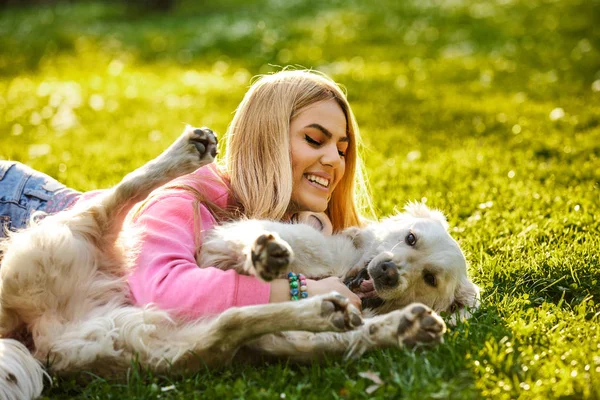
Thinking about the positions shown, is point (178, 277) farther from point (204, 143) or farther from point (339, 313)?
point (339, 313)

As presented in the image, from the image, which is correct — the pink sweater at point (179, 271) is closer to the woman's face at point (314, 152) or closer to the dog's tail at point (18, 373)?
the dog's tail at point (18, 373)

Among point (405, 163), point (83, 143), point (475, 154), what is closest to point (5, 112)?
point (83, 143)

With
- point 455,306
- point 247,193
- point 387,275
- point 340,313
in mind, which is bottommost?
point 455,306

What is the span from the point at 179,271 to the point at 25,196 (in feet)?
5.51

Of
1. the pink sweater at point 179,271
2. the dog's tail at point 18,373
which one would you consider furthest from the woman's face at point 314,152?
the dog's tail at point 18,373

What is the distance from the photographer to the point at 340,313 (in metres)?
2.45

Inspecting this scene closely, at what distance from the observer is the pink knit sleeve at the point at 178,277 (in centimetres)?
276

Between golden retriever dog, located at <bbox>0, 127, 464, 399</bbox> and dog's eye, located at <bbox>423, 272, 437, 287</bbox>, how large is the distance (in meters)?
0.64

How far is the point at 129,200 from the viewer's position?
302 cm

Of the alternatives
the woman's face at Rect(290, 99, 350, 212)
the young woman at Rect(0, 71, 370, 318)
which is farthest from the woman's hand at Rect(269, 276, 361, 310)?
the woman's face at Rect(290, 99, 350, 212)

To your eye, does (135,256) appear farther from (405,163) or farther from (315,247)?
(405,163)

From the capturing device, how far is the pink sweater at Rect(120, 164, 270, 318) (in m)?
2.76

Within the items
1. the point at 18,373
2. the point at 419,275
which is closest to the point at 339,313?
the point at 419,275

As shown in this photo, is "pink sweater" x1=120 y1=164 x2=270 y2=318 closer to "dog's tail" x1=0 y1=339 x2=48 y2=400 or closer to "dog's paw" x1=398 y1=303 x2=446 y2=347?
"dog's tail" x1=0 y1=339 x2=48 y2=400
